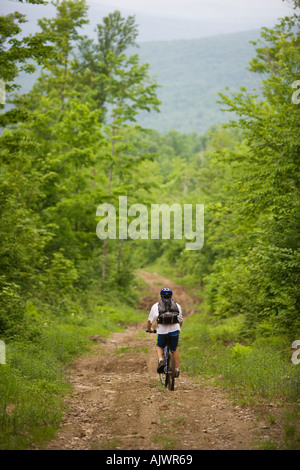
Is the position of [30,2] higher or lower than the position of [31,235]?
higher

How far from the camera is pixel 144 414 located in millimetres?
8297

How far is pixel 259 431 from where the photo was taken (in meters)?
7.30

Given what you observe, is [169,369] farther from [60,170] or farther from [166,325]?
[60,170]

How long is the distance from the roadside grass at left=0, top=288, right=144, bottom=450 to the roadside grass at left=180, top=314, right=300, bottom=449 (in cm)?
347

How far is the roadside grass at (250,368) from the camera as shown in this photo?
8.62 metres

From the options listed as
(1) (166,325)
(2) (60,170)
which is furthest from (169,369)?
(2) (60,170)

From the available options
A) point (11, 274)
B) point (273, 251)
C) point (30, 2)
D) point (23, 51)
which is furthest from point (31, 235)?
point (273, 251)

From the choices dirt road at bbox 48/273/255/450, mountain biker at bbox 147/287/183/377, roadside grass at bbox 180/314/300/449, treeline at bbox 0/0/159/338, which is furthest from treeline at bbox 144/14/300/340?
treeline at bbox 0/0/159/338

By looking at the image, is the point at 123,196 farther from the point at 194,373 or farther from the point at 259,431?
the point at 259,431

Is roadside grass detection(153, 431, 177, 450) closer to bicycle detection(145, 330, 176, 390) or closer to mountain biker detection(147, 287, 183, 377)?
bicycle detection(145, 330, 176, 390)

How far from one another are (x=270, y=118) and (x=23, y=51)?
8358 mm

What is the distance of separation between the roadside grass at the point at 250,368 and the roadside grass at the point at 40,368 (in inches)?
137

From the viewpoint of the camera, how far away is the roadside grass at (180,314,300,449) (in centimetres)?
862

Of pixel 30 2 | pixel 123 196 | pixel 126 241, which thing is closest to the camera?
pixel 30 2
